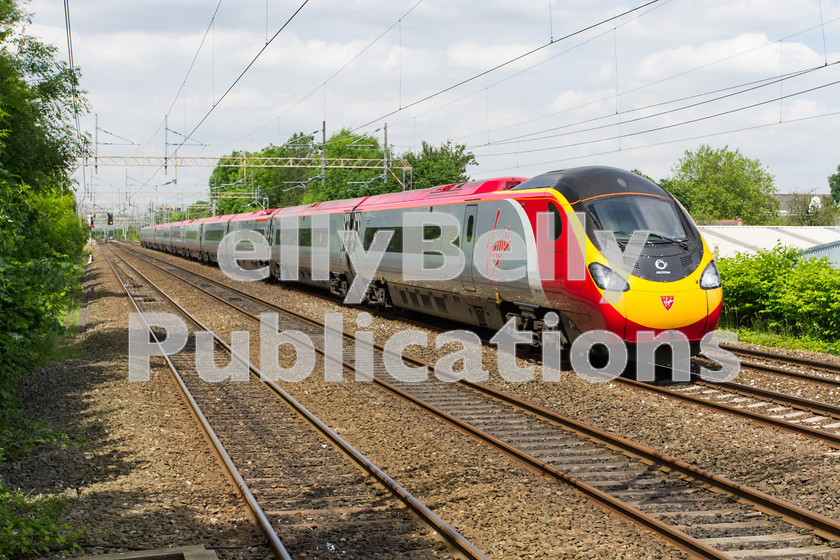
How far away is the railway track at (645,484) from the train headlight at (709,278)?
3.21 meters

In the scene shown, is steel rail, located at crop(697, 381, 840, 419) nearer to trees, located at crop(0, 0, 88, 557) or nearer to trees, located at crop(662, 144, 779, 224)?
trees, located at crop(0, 0, 88, 557)

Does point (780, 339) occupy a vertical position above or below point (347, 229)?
below

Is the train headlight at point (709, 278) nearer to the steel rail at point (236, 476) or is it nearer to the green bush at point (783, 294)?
the green bush at point (783, 294)

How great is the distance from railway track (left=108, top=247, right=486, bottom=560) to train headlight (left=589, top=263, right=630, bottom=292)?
4.12 m

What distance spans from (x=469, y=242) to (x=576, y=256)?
326 cm

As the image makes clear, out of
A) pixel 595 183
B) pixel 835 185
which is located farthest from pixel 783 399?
pixel 835 185

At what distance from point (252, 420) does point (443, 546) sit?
457 centimetres

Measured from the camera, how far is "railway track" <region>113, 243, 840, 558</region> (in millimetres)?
5363

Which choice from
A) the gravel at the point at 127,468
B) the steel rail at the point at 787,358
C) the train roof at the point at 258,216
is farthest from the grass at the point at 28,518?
the train roof at the point at 258,216

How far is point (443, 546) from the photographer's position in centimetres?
546

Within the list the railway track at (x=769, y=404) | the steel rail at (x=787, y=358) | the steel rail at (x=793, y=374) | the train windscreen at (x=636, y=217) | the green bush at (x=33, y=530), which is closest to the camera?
the green bush at (x=33, y=530)

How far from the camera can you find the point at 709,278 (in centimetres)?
1077

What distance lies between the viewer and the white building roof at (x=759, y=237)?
3278cm

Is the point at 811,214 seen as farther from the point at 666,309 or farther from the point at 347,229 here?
the point at 666,309
